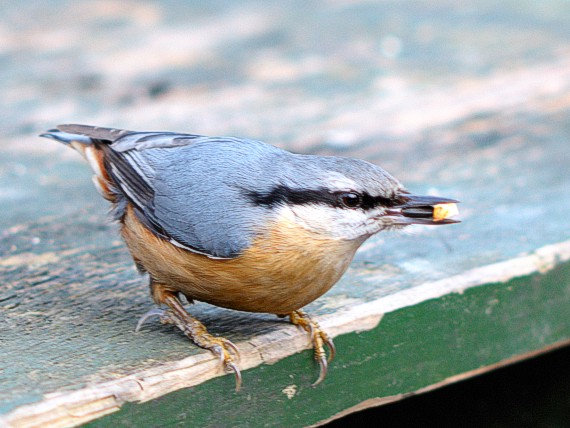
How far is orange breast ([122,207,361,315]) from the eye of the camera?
7.79 feet

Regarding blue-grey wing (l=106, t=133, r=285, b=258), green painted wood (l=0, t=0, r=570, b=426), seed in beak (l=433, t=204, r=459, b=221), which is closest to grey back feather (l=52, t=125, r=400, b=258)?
blue-grey wing (l=106, t=133, r=285, b=258)

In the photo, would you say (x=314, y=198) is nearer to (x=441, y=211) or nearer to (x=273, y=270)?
(x=273, y=270)

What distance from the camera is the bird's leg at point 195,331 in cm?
237

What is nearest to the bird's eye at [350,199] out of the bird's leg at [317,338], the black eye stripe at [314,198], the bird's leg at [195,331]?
the black eye stripe at [314,198]

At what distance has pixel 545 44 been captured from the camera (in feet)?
21.0

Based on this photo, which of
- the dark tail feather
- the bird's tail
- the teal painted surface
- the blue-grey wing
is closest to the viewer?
the teal painted surface

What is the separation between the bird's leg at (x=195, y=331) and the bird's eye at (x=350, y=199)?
1.57ft

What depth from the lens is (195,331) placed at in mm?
2498

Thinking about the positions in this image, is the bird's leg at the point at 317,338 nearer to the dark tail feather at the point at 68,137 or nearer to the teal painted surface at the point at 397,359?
the teal painted surface at the point at 397,359

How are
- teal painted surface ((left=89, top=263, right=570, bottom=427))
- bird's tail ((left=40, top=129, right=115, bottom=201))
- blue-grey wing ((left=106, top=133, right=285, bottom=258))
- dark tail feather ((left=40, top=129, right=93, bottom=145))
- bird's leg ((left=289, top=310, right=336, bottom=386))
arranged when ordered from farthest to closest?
dark tail feather ((left=40, top=129, right=93, bottom=145)) → bird's tail ((left=40, top=129, right=115, bottom=201)) → bird's leg ((left=289, top=310, right=336, bottom=386)) → blue-grey wing ((left=106, top=133, right=285, bottom=258)) → teal painted surface ((left=89, top=263, right=570, bottom=427))

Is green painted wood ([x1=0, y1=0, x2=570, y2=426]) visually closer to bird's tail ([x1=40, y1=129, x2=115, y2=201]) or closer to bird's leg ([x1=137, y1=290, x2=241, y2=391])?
bird's leg ([x1=137, y1=290, x2=241, y2=391])

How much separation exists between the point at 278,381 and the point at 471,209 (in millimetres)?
1601

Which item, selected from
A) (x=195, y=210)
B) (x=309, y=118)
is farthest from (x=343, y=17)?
(x=195, y=210)

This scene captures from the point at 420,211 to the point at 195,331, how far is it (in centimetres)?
69
